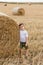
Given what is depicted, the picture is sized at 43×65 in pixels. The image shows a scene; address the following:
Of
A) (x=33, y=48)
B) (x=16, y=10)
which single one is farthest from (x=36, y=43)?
(x=16, y=10)

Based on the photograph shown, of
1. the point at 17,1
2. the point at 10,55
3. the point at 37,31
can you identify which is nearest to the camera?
the point at 10,55

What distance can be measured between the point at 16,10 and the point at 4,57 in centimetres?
897

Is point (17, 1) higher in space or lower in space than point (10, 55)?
higher

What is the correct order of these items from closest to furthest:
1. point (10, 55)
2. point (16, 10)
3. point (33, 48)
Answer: point (10, 55), point (33, 48), point (16, 10)

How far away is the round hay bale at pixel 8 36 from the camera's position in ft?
22.9

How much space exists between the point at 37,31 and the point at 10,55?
3.09 meters

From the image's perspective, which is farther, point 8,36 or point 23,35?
point 8,36

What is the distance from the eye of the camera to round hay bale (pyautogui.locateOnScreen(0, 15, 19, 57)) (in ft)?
22.9

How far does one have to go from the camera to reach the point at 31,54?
7199 millimetres

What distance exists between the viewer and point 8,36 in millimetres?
7109

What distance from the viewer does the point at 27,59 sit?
6.80 meters

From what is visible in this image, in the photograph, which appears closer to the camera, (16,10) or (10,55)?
(10,55)

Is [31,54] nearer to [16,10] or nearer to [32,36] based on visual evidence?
[32,36]

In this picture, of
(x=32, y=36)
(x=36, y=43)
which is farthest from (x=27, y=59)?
(x=32, y=36)
